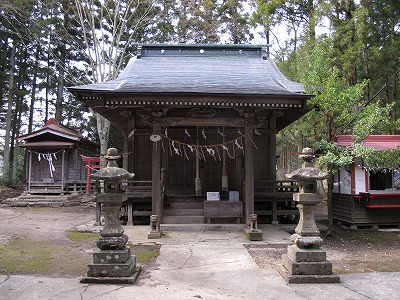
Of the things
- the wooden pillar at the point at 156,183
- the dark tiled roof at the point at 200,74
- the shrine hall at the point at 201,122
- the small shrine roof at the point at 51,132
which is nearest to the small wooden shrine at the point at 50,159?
the small shrine roof at the point at 51,132

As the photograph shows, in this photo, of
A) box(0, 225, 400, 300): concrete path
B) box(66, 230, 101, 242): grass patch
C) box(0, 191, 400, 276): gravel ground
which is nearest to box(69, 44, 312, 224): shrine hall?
box(66, 230, 101, 242): grass patch

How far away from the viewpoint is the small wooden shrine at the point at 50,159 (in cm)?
1919

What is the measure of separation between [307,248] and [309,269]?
1.16 feet

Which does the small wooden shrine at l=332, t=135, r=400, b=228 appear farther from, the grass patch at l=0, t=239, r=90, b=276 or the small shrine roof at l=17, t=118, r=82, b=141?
the small shrine roof at l=17, t=118, r=82, b=141

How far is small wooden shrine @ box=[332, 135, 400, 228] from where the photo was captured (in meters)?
10.6

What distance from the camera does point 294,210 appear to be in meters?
11.3

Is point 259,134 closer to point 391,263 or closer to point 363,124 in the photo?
point 363,124

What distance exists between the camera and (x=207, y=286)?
512cm

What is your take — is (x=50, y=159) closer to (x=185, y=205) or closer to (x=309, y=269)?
(x=185, y=205)

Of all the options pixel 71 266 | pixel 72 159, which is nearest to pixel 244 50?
pixel 71 266

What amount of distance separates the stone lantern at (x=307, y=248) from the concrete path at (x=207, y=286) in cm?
15

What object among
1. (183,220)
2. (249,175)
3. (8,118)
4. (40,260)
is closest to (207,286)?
(40,260)

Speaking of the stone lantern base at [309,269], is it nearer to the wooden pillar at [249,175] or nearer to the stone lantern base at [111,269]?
the stone lantern base at [111,269]

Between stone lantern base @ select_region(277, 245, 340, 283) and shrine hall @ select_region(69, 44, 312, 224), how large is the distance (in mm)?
3670
